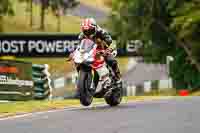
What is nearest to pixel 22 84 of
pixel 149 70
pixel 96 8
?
pixel 149 70

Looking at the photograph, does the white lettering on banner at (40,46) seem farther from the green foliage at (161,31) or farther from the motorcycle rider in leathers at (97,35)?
the motorcycle rider in leathers at (97,35)

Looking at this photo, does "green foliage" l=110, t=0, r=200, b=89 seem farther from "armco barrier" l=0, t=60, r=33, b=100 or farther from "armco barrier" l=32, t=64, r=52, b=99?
"armco barrier" l=0, t=60, r=33, b=100

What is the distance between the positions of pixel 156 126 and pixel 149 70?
68.9m

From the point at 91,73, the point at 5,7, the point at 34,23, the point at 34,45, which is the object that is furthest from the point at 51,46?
the point at 34,23

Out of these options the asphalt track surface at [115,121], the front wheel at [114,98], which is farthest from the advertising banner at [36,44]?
the asphalt track surface at [115,121]

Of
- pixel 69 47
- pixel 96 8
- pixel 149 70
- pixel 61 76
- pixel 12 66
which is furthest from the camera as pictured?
pixel 96 8

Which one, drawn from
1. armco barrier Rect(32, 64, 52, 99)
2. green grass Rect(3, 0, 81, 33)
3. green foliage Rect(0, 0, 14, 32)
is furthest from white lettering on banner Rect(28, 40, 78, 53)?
green grass Rect(3, 0, 81, 33)

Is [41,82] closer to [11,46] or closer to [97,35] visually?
[97,35]

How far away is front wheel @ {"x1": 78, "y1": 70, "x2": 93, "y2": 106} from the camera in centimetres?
1355

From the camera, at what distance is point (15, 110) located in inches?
558

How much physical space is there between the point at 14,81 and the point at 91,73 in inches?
409

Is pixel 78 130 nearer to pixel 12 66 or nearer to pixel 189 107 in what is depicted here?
pixel 189 107

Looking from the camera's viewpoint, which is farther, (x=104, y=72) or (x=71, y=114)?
(x=104, y=72)

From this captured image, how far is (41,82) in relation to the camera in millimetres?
28484
